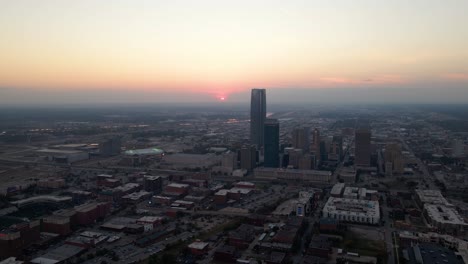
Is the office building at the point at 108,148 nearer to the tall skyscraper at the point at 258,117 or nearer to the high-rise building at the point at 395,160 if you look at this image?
the tall skyscraper at the point at 258,117

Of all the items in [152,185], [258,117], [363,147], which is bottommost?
[152,185]

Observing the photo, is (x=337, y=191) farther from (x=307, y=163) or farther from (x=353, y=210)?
(x=307, y=163)

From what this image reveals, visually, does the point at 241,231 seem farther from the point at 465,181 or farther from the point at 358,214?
the point at 465,181

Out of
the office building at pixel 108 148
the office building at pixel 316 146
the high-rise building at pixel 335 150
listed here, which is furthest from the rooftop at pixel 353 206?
the office building at pixel 108 148

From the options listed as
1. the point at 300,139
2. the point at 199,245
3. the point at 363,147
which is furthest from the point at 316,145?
the point at 199,245

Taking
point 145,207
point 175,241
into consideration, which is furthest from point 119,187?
point 175,241

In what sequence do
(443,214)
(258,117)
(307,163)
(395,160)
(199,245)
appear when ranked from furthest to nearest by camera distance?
(258,117) → (307,163) → (395,160) → (443,214) → (199,245)

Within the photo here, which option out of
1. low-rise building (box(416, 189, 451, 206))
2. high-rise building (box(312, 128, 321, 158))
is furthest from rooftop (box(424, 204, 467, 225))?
high-rise building (box(312, 128, 321, 158))
